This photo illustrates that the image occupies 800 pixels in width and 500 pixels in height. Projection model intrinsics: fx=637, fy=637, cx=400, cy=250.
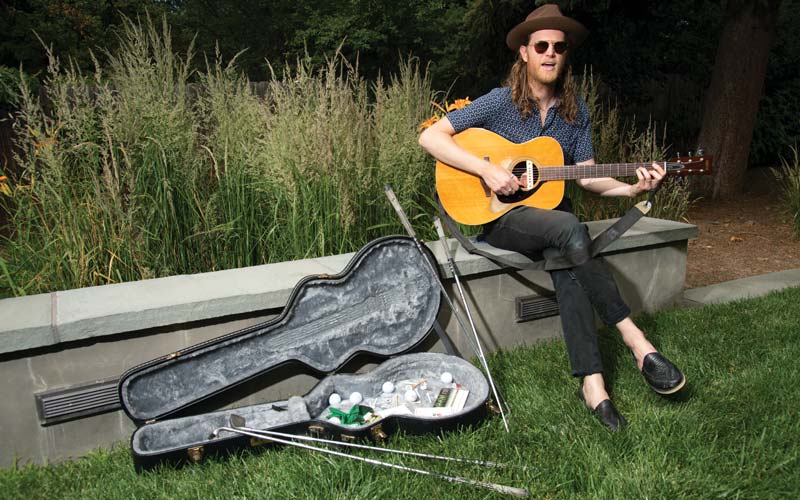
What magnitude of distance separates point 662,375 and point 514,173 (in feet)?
3.49

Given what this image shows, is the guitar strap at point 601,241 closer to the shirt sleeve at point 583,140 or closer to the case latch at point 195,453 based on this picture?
the shirt sleeve at point 583,140

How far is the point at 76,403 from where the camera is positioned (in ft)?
7.43

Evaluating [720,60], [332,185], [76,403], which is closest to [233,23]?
[720,60]

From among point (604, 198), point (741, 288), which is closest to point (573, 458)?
point (741, 288)

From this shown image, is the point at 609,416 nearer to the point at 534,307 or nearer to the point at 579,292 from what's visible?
the point at 579,292

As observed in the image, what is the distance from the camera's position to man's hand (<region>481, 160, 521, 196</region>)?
2711 millimetres

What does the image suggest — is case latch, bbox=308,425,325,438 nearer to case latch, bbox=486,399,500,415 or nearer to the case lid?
the case lid

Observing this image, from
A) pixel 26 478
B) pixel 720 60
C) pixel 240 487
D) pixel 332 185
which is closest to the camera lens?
Result: pixel 240 487

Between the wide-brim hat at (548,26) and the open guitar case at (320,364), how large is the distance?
104cm

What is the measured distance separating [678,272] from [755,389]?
1.18m

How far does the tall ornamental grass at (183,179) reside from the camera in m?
2.79

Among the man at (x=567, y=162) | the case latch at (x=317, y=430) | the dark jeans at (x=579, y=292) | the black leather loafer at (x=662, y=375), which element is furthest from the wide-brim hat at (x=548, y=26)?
the case latch at (x=317, y=430)

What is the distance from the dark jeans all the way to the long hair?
0.52 meters

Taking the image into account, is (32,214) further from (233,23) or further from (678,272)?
(233,23)
